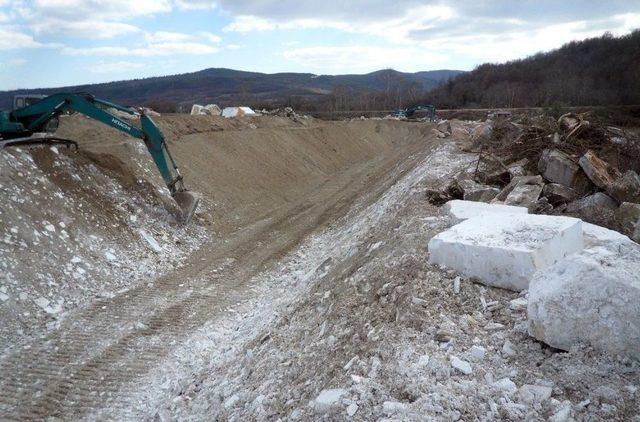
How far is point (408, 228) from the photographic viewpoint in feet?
27.5

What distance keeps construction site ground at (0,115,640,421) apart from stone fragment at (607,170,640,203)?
3077mm

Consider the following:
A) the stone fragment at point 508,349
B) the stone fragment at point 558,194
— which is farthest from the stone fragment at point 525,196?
the stone fragment at point 508,349

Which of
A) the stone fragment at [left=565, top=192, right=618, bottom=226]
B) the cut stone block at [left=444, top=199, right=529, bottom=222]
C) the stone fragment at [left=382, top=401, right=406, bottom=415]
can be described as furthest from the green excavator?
the stone fragment at [left=382, top=401, right=406, bottom=415]

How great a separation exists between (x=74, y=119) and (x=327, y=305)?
1406 cm

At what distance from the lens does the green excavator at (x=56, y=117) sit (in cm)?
1142

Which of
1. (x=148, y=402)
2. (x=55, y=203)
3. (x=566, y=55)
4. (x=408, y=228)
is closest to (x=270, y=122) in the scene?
(x=55, y=203)

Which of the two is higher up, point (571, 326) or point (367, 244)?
point (571, 326)

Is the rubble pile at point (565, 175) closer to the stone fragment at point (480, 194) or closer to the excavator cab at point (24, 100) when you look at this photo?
the stone fragment at point (480, 194)

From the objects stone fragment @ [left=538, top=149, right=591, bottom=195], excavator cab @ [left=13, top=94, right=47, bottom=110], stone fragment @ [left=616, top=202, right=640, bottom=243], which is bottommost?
stone fragment @ [left=616, top=202, right=640, bottom=243]

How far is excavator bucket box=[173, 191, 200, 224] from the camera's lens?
12404 mm

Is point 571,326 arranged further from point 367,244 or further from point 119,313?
point 119,313

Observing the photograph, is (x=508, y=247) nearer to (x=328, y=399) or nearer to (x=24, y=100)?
(x=328, y=399)

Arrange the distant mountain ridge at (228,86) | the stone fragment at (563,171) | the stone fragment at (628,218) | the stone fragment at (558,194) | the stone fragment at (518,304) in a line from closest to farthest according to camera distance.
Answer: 1. the stone fragment at (518,304)
2. the stone fragment at (628,218)
3. the stone fragment at (558,194)
4. the stone fragment at (563,171)
5. the distant mountain ridge at (228,86)

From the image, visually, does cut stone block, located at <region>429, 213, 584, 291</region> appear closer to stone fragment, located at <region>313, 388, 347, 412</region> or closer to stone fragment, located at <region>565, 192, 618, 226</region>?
stone fragment, located at <region>565, 192, 618, 226</region>
